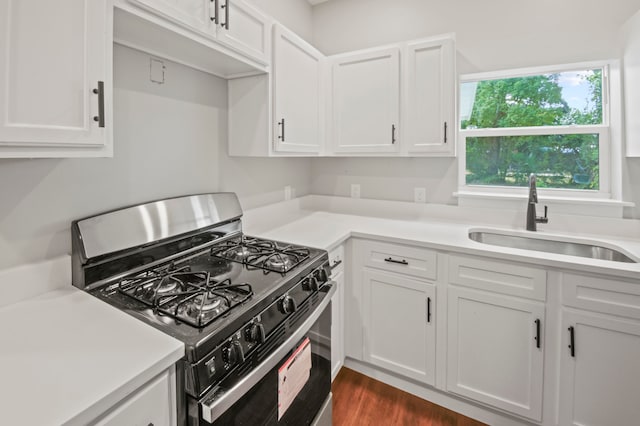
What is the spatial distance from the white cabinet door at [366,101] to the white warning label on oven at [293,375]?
1.42m

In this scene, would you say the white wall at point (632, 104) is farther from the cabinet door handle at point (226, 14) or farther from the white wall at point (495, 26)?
the cabinet door handle at point (226, 14)

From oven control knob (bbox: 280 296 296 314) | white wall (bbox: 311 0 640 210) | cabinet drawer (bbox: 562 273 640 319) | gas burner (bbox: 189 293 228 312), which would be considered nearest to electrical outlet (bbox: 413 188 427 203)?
white wall (bbox: 311 0 640 210)

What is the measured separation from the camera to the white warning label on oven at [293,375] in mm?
1096

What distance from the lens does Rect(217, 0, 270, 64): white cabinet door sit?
1.35m

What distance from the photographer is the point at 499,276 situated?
5.26 feet

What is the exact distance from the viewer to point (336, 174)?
2.74 m

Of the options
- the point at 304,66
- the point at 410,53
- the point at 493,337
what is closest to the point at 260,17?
the point at 304,66

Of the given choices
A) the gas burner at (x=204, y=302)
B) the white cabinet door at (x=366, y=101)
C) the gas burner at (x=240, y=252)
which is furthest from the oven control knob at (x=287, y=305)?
the white cabinet door at (x=366, y=101)

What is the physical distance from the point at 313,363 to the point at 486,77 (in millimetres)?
2109

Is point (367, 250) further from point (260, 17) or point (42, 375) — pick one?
point (42, 375)

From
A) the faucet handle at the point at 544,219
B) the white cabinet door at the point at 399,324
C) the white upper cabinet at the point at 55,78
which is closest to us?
the white upper cabinet at the point at 55,78

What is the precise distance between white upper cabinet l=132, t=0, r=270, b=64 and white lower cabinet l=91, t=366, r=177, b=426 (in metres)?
1.12

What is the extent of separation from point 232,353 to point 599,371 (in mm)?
1584

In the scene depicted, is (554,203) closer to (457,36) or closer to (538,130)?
(538,130)
